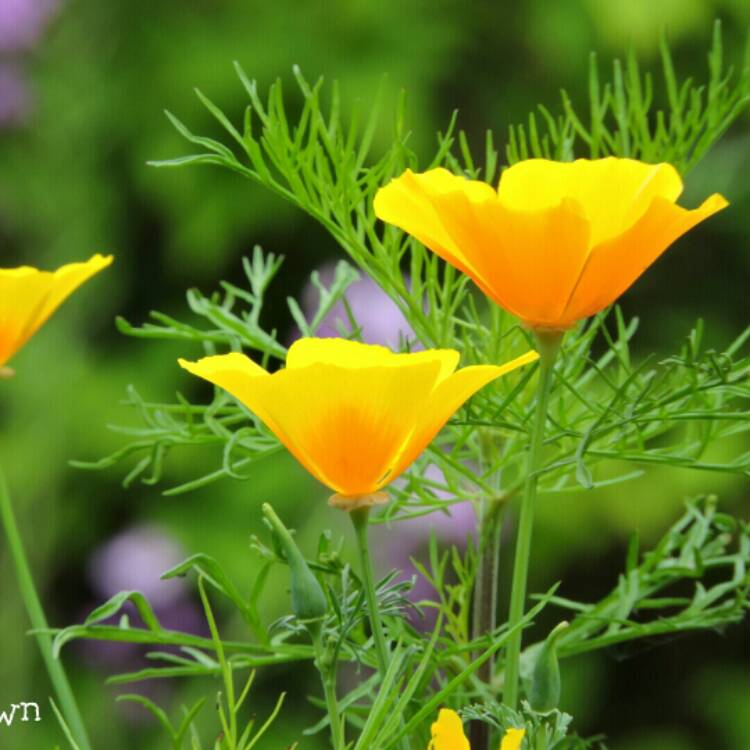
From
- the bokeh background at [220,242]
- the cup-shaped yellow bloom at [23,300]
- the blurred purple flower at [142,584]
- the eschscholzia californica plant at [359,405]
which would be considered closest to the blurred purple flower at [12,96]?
the bokeh background at [220,242]

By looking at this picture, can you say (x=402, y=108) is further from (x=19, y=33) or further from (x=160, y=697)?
(x=19, y=33)

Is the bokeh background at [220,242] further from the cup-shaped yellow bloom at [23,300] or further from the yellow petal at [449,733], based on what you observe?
the yellow petal at [449,733]

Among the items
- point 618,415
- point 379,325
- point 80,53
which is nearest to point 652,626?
point 618,415

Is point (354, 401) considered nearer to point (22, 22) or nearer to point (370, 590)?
point (370, 590)

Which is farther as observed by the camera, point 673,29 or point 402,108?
point 673,29

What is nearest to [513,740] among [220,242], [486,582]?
[486,582]

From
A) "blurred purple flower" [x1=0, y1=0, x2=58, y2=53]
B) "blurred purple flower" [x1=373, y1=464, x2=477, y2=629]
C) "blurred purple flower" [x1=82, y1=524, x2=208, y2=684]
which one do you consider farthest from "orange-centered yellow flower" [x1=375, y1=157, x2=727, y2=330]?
"blurred purple flower" [x1=0, y1=0, x2=58, y2=53]

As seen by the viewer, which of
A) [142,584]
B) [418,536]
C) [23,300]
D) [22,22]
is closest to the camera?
[23,300]
